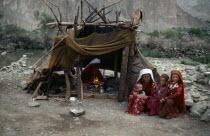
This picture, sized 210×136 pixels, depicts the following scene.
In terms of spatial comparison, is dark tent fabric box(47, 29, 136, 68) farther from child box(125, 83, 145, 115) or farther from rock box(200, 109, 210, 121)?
rock box(200, 109, 210, 121)

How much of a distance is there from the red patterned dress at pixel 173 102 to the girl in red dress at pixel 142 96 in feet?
1.38

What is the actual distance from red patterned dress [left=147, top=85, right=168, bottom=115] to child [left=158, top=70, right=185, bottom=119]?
0.10 metres

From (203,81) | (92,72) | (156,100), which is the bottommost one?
(203,81)

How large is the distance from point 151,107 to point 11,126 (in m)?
3.09

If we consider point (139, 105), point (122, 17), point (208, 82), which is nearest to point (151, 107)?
point (139, 105)

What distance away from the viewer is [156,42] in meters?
19.0

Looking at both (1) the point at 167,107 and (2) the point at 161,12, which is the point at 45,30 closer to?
(1) the point at 167,107

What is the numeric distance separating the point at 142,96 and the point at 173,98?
2.33 ft

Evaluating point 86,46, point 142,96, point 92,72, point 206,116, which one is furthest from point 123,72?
point 206,116

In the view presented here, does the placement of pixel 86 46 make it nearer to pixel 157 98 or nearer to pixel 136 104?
pixel 136 104

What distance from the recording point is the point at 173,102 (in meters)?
5.20

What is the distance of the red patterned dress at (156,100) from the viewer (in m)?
5.30

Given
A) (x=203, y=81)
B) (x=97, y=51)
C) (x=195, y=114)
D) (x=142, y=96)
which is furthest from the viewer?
(x=203, y=81)

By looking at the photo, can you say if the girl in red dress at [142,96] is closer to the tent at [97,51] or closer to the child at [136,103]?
the child at [136,103]
